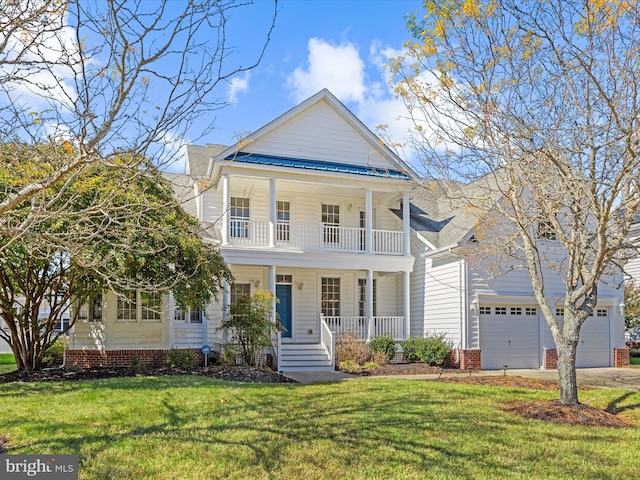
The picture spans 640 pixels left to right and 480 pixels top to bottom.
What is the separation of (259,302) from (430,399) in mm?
6491


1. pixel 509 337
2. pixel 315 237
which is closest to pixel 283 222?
pixel 315 237

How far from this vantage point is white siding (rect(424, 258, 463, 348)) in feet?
60.3

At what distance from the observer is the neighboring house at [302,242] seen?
17172mm

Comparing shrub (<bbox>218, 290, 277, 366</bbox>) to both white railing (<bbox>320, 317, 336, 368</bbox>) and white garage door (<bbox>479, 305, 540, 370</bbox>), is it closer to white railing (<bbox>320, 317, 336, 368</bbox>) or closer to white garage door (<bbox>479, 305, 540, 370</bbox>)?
white railing (<bbox>320, 317, 336, 368</bbox>)

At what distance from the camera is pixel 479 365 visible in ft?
59.1

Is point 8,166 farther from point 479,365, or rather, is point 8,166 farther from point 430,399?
point 479,365

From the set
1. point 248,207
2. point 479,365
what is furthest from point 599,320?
point 248,207

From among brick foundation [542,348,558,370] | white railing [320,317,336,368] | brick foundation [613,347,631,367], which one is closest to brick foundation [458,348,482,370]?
brick foundation [542,348,558,370]

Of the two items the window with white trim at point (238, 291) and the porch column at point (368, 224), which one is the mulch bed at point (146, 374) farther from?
the porch column at point (368, 224)

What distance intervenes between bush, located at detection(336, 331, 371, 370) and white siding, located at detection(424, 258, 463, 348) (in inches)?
119

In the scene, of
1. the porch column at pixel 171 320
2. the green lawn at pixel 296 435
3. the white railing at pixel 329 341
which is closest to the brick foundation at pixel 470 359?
the white railing at pixel 329 341

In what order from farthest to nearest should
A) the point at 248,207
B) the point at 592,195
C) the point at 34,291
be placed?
the point at 248,207 < the point at 34,291 < the point at 592,195

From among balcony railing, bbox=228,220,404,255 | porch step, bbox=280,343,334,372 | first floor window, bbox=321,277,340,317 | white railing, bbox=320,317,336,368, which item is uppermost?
balcony railing, bbox=228,220,404,255

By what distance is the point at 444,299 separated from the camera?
62.8ft
